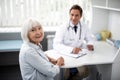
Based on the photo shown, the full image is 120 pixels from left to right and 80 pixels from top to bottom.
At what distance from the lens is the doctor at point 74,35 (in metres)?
2.24

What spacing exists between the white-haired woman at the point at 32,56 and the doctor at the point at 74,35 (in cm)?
67

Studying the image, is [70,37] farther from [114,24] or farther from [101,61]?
[114,24]

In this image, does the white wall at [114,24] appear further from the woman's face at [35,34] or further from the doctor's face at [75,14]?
the woman's face at [35,34]

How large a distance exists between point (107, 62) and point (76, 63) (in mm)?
346

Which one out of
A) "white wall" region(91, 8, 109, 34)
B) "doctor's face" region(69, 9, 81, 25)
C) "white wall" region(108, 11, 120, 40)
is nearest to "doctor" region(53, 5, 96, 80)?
"doctor's face" region(69, 9, 81, 25)

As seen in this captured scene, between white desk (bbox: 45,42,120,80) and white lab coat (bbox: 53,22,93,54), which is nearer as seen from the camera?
white desk (bbox: 45,42,120,80)

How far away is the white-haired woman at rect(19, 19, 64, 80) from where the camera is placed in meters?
1.43

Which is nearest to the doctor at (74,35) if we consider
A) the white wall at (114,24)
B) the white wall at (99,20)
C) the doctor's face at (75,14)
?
the doctor's face at (75,14)

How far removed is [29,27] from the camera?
1.45m

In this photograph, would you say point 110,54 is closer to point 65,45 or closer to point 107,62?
point 107,62

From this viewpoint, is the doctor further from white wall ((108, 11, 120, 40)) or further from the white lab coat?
white wall ((108, 11, 120, 40))

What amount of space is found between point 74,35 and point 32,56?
3.28 ft

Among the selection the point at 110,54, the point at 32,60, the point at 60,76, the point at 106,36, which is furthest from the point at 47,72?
the point at 106,36

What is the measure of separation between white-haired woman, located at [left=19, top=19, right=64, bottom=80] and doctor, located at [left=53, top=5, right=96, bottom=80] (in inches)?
26.3
